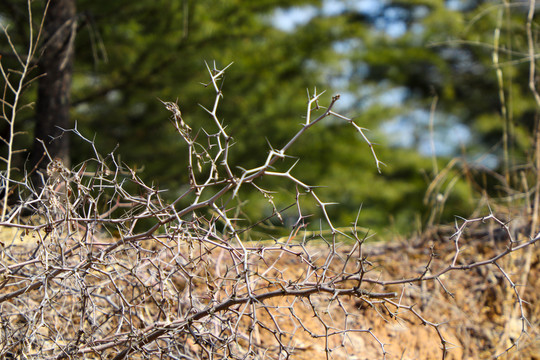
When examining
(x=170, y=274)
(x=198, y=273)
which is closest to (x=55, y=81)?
(x=198, y=273)

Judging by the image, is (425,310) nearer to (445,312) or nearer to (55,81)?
(445,312)

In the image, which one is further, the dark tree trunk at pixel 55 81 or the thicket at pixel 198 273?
the dark tree trunk at pixel 55 81

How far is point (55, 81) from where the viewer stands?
3.52 metres

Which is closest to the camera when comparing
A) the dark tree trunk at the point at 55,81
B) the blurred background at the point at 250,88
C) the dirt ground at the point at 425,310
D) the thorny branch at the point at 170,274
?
the thorny branch at the point at 170,274

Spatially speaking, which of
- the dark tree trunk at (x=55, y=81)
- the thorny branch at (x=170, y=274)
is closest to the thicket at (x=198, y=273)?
the thorny branch at (x=170, y=274)

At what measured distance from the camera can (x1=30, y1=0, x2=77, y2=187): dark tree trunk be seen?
3.48 metres

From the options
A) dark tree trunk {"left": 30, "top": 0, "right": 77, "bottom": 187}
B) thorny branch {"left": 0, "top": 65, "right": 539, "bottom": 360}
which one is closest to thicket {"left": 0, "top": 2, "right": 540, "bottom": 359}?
thorny branch {"left": 0, "top": 65, "right": 539, "bottom": 360}

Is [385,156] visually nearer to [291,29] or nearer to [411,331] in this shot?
[291,29]

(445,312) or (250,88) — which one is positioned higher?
(445,312)

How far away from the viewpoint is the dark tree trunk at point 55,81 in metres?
3.48

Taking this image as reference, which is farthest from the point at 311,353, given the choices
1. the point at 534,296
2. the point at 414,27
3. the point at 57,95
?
the point at 414,27

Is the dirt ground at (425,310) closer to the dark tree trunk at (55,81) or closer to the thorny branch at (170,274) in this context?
the thorny branch at (170,274)

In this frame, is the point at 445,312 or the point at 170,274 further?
the point at 445,312

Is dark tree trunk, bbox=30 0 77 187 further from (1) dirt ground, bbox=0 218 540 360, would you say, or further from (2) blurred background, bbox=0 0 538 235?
(1) dirt ground, bbox=0 218 540 360
